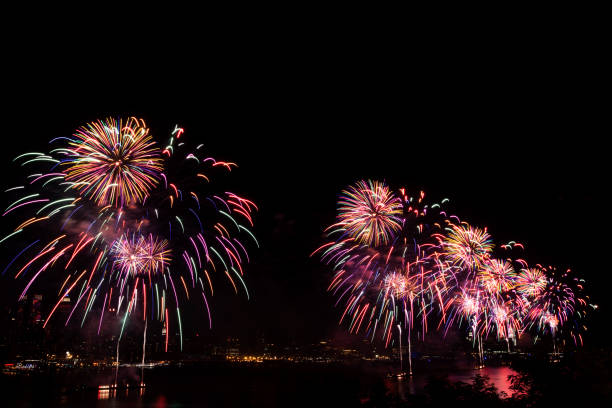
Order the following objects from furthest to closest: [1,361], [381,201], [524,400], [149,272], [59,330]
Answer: [59,330], [1,361], [381,201], [149,272], [524,400]

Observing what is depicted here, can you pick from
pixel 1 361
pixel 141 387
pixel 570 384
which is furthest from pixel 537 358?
pixel 1 361

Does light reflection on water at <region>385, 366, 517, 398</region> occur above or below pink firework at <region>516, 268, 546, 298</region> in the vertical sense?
below

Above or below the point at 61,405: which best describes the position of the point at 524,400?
above

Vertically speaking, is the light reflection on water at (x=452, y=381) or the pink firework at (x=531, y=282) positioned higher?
the pink firework at (x=531, y=282)

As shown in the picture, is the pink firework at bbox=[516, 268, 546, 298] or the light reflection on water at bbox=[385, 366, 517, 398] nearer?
the light reflection on water at bbox=[385, 366, 517, 398]

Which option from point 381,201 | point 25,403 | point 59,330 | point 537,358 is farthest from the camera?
point 59,330

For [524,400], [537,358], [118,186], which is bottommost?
[524,400]

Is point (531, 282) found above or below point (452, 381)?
above

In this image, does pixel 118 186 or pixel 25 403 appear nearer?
pixel 118 186

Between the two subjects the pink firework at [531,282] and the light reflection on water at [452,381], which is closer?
the light reflection on water at [452,381]

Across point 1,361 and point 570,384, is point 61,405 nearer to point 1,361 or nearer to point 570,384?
point 570,384

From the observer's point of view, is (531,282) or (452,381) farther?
(531,282)
